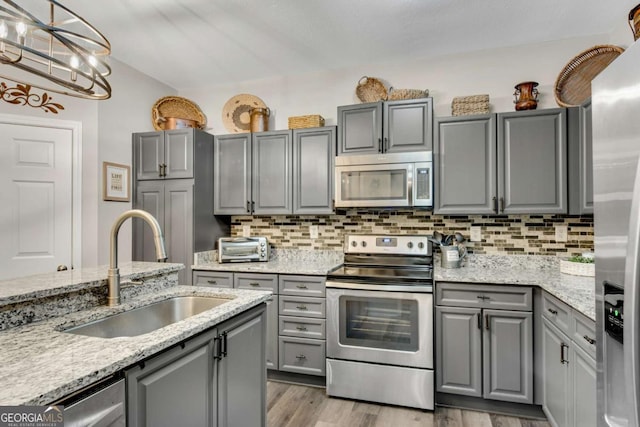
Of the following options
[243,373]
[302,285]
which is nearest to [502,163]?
[302,285]

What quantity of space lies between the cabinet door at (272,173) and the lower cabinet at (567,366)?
6.92 feet

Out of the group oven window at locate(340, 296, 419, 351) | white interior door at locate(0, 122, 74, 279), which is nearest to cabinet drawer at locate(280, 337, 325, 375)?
oven window at locate(340, 296, 419, 351)

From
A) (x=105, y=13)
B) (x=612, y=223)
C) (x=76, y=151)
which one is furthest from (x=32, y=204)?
(x=612, y=223)

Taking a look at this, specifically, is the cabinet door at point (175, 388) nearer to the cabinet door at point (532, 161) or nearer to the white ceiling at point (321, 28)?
the white ceiling at point (321, 28)

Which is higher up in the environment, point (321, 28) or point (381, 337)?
point (321, 28)

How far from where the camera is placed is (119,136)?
320 centimetres

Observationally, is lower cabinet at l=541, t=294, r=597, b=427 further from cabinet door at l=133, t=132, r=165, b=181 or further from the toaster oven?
cabinet door at l=133, t=132, r=165, b=181

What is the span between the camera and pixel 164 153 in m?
3.27

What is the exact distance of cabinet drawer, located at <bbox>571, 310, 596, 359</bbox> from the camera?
4.86ft

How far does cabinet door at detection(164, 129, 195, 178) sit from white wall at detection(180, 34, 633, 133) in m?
0.58

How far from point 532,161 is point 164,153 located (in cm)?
313

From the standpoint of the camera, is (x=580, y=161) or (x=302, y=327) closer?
(x=580, y=161)

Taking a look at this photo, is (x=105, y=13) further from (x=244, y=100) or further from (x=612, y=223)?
(x=612, y=223)

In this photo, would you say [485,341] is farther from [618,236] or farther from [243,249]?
[243,249]
